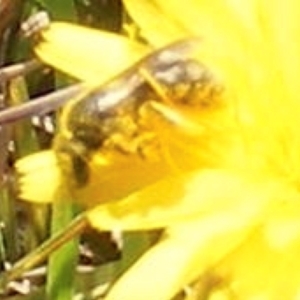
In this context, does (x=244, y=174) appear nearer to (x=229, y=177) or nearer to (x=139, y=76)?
(x=229, y=177)

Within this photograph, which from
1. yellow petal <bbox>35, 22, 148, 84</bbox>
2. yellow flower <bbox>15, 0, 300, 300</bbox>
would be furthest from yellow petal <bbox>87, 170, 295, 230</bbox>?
yellow petal <bbox>35, 22, 148, 84</bbox>

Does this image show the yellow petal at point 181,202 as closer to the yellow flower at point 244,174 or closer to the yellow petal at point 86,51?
the yellow flower at point 244,174

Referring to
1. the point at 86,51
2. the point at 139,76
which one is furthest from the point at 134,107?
the point at 86,51

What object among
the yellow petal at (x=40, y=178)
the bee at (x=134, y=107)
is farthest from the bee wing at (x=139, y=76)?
the yellow petal at (x=40, y=178)

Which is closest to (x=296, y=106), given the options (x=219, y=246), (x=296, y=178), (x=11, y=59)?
(x=296, y=178)

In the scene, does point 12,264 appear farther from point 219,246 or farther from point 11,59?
point 219,246
